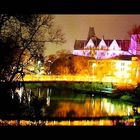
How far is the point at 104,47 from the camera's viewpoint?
420cm

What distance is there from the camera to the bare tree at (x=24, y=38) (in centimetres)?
361

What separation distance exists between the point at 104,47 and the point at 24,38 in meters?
1.07

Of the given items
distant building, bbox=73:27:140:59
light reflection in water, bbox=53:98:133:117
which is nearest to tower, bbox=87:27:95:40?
distant building, bbox=73:27:140:59

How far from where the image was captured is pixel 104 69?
428cm

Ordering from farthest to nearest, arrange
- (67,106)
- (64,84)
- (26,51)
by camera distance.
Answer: (67,106) → (64,84) → (26,51)

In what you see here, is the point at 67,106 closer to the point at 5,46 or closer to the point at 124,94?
the point at 124,94

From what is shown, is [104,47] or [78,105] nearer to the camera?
[104,47]

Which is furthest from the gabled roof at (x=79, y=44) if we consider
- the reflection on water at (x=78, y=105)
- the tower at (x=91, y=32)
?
the reflection on water at (x=78, y=105)

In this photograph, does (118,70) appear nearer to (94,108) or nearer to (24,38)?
(94,108)

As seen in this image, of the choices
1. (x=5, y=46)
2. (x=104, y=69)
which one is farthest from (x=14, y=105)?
(x=104, y=69)

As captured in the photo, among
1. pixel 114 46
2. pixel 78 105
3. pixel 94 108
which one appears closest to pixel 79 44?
pixel 114 46

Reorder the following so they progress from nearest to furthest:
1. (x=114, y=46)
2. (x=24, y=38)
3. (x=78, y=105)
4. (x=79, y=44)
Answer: (x=24, y=38) → (x=79, y=44) → (x=114, y=46) → (x=78, y=105)
